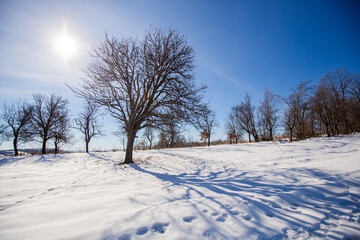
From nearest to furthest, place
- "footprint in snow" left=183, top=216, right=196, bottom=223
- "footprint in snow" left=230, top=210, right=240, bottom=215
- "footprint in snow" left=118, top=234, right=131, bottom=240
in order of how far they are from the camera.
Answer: "footprint in snow" left=118, top=234, right=131, bottom=240 < "footprint in snow" left=183, top=216, right=196, bottom=223 < "footprint in snow" left=230, top=210, right=240, bottom=215

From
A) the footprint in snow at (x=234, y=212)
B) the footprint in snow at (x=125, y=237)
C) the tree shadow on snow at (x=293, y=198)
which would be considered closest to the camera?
the footprint in snow at (x=125, y=237)

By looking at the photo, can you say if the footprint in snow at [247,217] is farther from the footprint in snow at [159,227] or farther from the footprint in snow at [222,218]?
the footprint in snow at [159,227]

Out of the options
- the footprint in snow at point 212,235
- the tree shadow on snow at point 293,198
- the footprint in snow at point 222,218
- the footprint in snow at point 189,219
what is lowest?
the tree shadow on snow at point 293,198

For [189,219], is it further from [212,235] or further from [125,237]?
[125,237]

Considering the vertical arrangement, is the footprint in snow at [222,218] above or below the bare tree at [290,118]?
below

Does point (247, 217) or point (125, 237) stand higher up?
point (125, 237)

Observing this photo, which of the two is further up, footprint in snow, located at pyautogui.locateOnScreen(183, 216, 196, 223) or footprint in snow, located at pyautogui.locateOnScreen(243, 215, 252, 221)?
footprint in snow, located at pyautogui.locateOnScreen(183, 216, 196, 223)

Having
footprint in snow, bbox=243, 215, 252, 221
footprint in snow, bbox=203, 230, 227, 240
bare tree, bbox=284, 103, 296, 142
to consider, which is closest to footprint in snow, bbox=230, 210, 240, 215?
footprint in snow, bbox=243, 215, 252, 221

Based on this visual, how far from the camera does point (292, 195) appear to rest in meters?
3.12

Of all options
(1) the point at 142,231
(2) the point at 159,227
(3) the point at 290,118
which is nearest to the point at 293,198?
(2) the point at 159,227

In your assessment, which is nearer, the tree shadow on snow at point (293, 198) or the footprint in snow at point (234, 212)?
the tree shadow on snow at point (293, 198)

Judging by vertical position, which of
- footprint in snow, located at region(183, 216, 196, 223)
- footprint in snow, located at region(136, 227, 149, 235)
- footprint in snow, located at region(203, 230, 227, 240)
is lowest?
footprint in snow, located at region(183, 216, 196, 223)

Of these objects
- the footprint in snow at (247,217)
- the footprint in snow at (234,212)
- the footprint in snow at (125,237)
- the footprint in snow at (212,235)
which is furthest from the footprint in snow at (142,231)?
the footprint in snow at (247,217)

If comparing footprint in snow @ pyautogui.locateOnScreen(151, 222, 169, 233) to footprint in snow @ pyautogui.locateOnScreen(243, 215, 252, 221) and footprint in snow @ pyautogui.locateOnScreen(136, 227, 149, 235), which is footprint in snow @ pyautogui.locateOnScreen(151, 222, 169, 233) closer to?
footprint in snow @ pyautogui.locateOnScreen(136, 227, 149, 235)
